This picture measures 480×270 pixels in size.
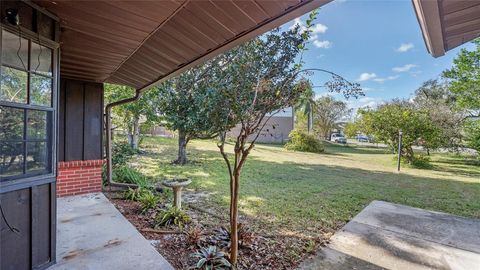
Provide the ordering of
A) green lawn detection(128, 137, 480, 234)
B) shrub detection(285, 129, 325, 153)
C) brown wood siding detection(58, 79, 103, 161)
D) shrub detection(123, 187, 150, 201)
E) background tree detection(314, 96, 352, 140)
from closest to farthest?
green lawn detection(128, 137, 480, 234)
brown wood siding detection(58, 79, 103, 161)
shrub detection(123, 187, 150, 201)
shrub detection(285, 129, 325, 153)
background tree detection(314, 96, 352, 140)

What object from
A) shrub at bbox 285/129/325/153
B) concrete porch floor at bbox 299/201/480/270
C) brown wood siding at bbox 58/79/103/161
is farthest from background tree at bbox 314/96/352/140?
brown wood siding at bbox 58/79/103/161

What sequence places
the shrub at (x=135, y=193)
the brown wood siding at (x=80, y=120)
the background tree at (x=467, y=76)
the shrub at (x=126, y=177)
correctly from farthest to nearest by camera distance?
the background tree at (x=467, y=76) < the shrub at (x=126, y=177) < the shrub at (x=135, y=193) < the brown wood siding at (x=80, y=120)

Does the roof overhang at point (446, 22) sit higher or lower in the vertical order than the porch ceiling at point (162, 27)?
lower

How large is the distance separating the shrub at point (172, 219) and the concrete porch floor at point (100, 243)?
1.26 ft

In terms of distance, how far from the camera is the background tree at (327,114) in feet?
80.5

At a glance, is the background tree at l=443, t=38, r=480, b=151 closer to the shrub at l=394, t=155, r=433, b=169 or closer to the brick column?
the shrub at l=394, t=155, r=433, b=169

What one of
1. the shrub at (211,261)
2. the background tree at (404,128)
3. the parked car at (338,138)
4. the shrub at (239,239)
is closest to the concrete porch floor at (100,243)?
the shrub at (211,261)

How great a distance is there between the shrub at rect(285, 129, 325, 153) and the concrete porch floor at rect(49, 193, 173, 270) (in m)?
14.1

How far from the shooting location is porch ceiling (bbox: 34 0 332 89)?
1.96m

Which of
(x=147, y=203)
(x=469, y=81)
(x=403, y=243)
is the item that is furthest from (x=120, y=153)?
(x=469, y=81)

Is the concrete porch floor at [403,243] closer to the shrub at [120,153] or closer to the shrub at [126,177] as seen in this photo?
the shrub at [126,177]

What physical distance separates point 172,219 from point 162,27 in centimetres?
260

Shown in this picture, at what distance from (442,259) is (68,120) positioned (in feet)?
19.9

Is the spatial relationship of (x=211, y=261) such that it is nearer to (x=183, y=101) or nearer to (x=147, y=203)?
(x=147, y=203)
